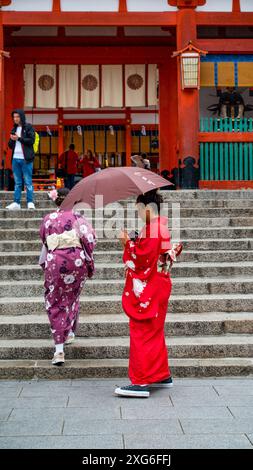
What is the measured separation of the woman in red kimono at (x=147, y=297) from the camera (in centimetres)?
538

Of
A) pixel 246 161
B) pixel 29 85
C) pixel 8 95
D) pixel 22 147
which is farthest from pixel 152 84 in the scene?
pixel 22 147

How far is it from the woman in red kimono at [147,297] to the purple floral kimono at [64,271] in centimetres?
73

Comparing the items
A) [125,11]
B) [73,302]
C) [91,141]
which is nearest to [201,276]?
[73,302]

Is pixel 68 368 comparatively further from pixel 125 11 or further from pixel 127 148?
pixel 127 148

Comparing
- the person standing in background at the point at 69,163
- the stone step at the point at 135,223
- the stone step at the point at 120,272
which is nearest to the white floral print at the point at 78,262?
the stone step at the point at 120,272

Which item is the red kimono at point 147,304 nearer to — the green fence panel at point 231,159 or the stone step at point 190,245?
the stone step at point 190,245

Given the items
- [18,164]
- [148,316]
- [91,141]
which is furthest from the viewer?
[91,141]

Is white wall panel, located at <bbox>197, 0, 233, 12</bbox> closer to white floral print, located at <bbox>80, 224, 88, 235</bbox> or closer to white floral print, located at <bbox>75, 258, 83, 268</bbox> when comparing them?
white floral print, located at <bbox>80, 224, 88, 235</bbox>

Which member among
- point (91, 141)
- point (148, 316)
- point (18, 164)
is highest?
point (91, 141)

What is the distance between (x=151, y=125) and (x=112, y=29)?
420 centimetres

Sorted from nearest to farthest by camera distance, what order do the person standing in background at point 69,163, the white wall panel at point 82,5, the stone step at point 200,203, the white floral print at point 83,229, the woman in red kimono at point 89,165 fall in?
the white floral print at point 83,229 < the stone step at point 200,203 < the white wall panel at point 82,5 < the person standing in background at point 69,163 < the woman in red kimono at point 89,165

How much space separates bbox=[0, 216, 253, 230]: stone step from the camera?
943cm

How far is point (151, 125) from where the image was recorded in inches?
712

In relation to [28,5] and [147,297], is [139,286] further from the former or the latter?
[28,5]
